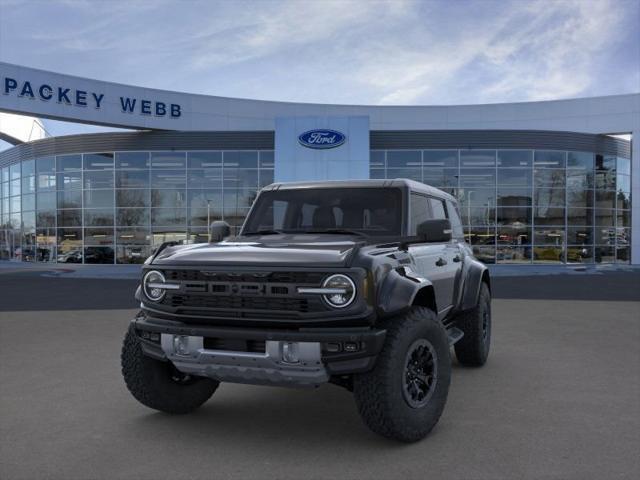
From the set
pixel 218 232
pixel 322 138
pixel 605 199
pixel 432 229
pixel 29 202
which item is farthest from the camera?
pixel 29 202

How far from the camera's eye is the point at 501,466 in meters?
3.58

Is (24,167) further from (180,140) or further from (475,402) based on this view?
(475,402)

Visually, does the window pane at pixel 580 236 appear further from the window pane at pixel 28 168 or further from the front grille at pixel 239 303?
the window pane at pixel 28 168

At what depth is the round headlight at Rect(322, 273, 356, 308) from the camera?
141 inches

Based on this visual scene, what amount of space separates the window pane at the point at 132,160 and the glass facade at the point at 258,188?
5 cm

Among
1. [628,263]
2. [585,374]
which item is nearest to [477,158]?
[628,263]

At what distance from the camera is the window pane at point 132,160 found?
92.7 ft

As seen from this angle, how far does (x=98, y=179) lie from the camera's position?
94.0 feet

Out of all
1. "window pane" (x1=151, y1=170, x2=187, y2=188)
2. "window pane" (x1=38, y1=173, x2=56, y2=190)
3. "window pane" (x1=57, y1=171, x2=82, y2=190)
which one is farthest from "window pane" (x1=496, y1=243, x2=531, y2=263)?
"window pane" (x1=38, y1=173, x2=56, y2=190)

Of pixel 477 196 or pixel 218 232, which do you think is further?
pixel 477 196

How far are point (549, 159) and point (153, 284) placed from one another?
89.4 feet

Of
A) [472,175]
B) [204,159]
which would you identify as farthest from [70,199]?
[472,175]

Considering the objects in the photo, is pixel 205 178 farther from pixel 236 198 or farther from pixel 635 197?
→ pixel 635 197

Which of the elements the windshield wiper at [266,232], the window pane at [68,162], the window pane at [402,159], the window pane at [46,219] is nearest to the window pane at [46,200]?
the window pane at [46,219]
